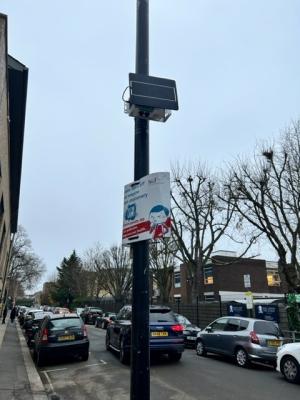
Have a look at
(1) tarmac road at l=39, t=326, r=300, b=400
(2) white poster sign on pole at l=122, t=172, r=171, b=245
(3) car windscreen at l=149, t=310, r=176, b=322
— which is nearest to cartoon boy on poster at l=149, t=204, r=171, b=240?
(2) white poster sign on pole at l=122, t=172, r=171, b=245

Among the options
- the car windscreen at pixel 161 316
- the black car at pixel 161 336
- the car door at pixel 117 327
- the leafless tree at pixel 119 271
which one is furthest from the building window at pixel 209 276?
the car windscreen at pixel 161 316

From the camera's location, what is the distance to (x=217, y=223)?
2764 cm

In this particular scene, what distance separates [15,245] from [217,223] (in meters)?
53.2

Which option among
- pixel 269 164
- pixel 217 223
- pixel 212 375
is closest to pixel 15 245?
pixel 217 223

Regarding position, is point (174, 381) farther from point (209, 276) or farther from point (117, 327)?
point (209, 276)

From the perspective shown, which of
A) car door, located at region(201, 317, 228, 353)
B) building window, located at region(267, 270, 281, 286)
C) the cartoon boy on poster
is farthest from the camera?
building window, located at region(267, 270, 281, 286)

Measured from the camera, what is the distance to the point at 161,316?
12.4m

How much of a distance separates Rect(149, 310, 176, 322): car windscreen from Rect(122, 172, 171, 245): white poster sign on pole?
9.08m

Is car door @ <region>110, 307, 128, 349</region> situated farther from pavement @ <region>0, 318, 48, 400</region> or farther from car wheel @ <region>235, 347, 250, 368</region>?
car wheel @ <region>235, 347, 250, 368</region>

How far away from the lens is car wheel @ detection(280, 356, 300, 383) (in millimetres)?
9445

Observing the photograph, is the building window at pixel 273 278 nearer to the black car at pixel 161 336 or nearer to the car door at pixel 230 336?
the car door at pixel 230 336

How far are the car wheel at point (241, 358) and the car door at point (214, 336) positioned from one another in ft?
3.69

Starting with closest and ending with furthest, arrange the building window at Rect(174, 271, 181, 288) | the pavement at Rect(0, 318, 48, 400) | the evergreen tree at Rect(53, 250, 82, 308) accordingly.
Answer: the pavement at Rect(0, 318, 48, 400)
the building window at Rect(174, 271, 181, 288)
the evergreen tree at Rect(53, 250, 82, 308)

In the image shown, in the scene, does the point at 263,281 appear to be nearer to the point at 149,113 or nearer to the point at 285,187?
the point at 285,187
